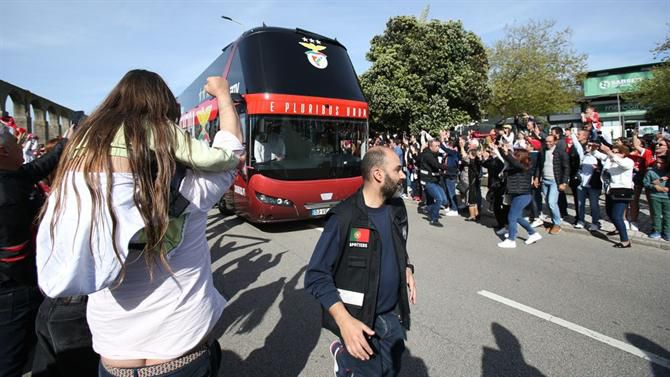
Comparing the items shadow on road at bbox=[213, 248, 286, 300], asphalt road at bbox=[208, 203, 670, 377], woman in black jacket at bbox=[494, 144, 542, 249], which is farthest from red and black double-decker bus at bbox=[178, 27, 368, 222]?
woman in black jacket at bbox=[494, 144, 542, 249]

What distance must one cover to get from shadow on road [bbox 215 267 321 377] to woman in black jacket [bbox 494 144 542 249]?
3.98 m

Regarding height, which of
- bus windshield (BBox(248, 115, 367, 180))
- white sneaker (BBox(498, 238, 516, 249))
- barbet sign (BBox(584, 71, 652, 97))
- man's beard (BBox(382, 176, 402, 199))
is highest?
barbet sign (BBox(584, 71, 652, 97))

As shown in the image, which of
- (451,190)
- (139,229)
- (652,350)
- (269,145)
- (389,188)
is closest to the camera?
(139,229)

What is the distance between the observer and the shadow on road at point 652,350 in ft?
9.24

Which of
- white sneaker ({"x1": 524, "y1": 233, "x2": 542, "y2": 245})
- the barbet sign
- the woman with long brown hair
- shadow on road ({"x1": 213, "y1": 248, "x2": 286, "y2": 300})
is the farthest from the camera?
the barbet sign

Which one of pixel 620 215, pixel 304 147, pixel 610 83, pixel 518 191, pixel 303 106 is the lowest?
pixel 620 215

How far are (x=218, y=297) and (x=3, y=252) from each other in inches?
55.7

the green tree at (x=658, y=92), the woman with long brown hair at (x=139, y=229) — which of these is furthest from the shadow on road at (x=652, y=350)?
the green tree at (x=658, y=92)

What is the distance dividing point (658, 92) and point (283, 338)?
3135cm

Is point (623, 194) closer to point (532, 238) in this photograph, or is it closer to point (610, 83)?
point (532, 238)

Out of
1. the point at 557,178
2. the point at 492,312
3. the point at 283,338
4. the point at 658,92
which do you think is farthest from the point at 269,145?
the point at 658,92

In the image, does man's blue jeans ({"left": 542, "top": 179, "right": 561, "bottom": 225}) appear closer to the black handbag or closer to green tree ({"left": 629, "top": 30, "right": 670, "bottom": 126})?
the black handbag

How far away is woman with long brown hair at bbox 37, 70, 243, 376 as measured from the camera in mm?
1052

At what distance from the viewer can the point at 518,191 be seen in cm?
642
